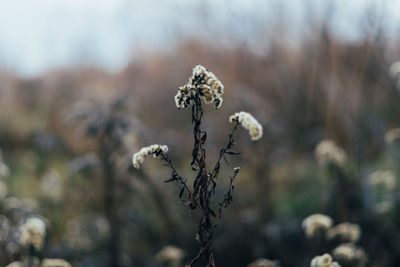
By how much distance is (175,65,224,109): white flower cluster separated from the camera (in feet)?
5.73

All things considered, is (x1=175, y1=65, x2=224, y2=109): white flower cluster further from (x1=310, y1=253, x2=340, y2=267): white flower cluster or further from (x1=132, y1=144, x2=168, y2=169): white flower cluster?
(x1=310, y1=253, x2=340, y2=267): white flower cluster

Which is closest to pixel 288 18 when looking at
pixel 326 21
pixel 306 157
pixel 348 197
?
pixel 326 21

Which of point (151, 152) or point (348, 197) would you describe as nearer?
point (151, 152)

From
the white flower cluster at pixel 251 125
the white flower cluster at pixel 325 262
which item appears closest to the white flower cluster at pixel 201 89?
the white flower cluster at pixel 251 125

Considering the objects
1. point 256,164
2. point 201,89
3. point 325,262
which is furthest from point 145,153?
point 256,164

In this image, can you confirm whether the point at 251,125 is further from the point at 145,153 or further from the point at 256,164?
the point at 256,164

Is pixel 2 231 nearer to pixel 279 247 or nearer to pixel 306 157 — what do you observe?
pixel 279 247

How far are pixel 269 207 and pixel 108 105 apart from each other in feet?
6.75

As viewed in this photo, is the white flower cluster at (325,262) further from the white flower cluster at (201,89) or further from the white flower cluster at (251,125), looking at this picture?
the white flower cluster at (201,89)

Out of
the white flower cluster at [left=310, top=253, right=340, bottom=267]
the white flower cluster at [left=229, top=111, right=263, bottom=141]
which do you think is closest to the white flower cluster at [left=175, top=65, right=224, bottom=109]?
the white flower cluster at [left=229, top=111, right=263, bottom=141]

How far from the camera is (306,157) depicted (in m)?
6.58

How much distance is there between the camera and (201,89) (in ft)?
5.74

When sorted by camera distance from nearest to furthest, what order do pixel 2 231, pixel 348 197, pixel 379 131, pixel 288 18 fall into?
pixel 2 231 → pixel 348 197 → pixel 379 131 → pixel 288 18

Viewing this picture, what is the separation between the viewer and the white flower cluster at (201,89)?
1745mm
